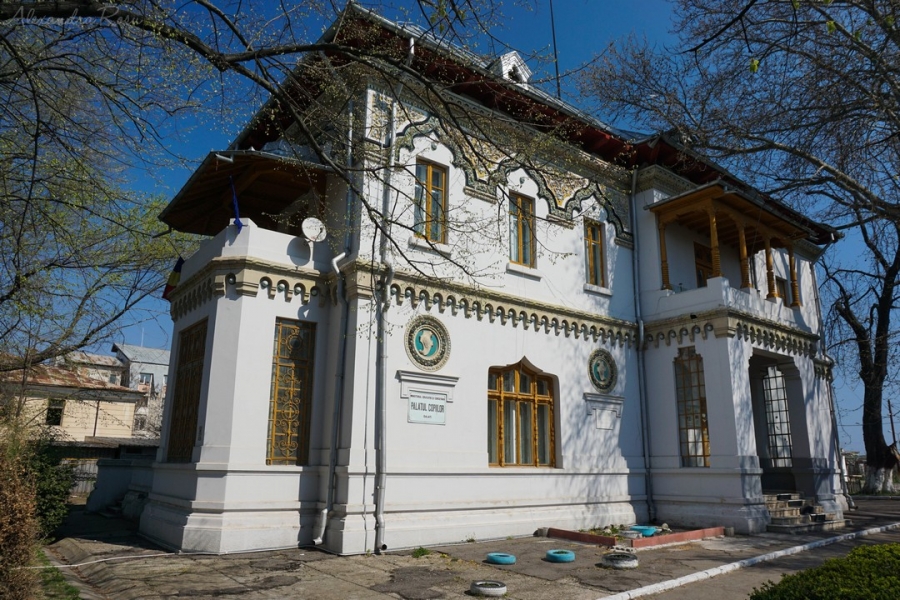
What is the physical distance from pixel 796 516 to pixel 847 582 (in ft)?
32.8

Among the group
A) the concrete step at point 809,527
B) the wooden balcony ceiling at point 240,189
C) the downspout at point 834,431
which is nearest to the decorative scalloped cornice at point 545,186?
the wooden balcony ceiling at point 240,189

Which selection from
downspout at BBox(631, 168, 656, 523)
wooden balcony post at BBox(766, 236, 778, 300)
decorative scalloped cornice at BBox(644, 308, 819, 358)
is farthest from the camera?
wooden balcony post at BBox(766, 236, 778, 300)

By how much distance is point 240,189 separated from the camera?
12.6 meters

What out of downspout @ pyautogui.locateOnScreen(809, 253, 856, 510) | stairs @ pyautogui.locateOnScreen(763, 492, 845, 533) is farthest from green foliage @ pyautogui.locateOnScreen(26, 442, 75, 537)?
downspout @ pyautogui.locateOnScreen(809, 253, 856, 510)

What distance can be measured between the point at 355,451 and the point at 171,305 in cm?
578

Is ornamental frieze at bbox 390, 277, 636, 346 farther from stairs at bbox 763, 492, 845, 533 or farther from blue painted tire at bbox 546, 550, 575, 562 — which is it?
stairs at bbox 763, 492, 845, 533

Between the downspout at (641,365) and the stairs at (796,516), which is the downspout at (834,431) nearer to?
the stairs at (796,516)

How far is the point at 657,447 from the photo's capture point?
14289mm

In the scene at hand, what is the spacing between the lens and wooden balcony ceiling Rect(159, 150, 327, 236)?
11109mm

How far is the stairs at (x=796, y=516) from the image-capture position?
42.6 feet

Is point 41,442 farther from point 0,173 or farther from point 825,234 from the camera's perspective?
point 825,234

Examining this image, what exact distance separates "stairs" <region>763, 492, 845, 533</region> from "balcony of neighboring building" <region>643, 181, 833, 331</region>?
4.14m

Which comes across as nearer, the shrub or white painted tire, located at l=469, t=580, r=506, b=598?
the shrub

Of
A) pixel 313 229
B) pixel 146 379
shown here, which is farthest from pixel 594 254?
pixel 146 379
